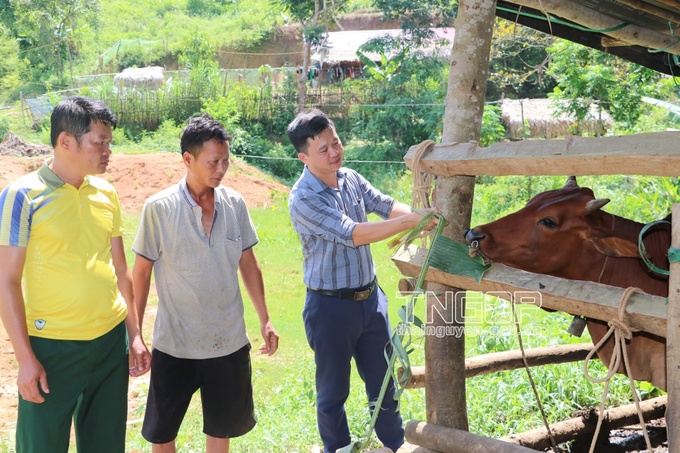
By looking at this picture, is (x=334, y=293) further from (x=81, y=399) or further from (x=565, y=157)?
(x=565, y=157)

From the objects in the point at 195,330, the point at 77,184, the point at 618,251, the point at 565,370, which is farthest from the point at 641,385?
the point at 77,184

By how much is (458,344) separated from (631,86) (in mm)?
9560

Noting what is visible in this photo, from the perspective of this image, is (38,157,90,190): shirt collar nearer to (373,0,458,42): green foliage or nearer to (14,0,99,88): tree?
(373,0,458,42): green foliage

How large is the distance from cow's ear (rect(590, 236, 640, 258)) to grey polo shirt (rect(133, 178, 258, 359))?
1.74m

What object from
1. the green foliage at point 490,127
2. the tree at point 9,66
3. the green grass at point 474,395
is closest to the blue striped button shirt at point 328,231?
the green grass at point 474,395

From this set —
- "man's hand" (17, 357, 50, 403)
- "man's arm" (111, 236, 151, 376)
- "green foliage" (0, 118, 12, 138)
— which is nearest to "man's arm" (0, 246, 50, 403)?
"man's hand" (17, 357, 50, 403)

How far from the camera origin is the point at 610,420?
409cm

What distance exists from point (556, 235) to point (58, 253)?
208 cm

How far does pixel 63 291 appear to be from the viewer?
3045mm

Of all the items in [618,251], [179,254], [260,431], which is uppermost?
[618,251]

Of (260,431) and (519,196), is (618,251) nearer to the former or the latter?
(260,431)

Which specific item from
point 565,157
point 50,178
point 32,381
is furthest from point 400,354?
point 50,178

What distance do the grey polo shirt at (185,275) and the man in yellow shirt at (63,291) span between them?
0.26 meters

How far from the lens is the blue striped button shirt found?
3533 mm
